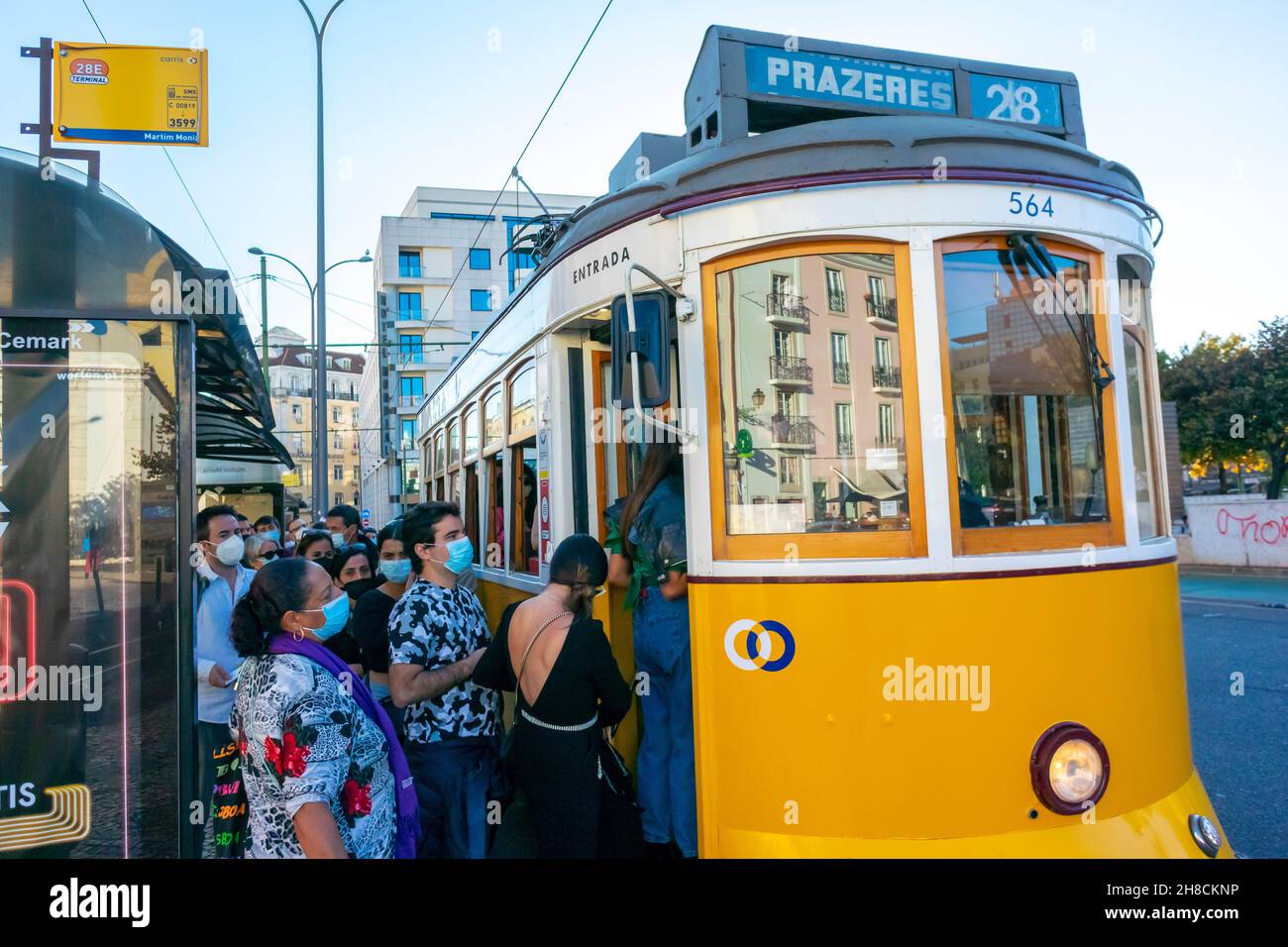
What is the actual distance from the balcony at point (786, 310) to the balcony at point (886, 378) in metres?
0.29

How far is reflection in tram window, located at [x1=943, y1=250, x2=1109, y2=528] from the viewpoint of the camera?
3.03 meters

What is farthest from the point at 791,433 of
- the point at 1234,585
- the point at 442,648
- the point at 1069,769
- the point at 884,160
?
the point at 1234,585

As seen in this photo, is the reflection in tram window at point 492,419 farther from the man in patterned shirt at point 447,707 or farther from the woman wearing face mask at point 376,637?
the man in patterned shirt at point 447,707

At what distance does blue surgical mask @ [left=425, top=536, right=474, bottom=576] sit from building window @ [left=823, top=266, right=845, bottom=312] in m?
1.66

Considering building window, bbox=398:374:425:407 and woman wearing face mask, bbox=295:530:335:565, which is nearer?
woman wearing face mask, bbox=295:530:335:565

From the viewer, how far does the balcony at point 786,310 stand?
10.2 ft

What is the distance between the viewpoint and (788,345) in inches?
123

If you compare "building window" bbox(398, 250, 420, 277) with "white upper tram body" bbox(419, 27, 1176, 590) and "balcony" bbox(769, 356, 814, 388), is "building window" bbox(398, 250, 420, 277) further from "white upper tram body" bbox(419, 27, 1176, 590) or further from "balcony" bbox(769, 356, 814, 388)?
"balcony" bbox(769, 356, 814, 388)

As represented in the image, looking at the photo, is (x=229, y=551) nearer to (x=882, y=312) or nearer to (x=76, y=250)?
(x=76, y=250)

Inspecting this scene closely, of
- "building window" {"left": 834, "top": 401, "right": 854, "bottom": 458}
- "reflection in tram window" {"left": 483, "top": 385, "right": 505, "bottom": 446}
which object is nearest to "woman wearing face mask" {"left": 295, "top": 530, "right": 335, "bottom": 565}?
"reflection in tram window" {"left": 483, "top": 385, "right": 505, "bottom": 446}

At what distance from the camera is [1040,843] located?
2863mm
